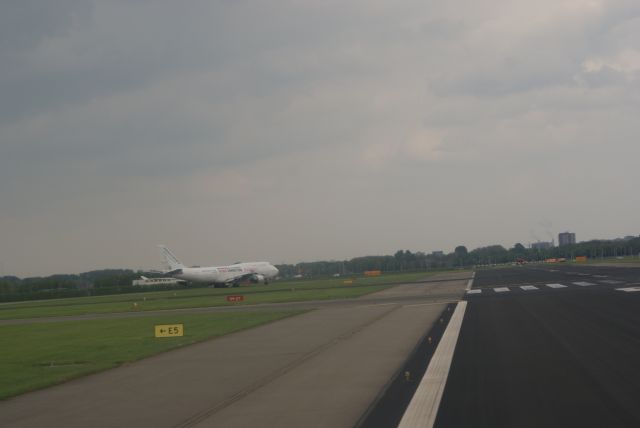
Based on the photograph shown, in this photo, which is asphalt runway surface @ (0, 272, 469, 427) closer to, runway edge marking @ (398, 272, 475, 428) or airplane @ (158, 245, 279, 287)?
runway edge marking @ (398, 272, 475, 428)

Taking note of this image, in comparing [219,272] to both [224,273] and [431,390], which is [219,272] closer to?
[224,273]

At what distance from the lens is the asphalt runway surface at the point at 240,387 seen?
45.4 feet

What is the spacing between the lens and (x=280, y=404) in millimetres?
14594

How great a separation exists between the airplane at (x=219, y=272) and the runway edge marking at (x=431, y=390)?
77459 millimetres

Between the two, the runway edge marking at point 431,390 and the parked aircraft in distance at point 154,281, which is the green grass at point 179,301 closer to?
the parked aircraft in distance at point 154,281

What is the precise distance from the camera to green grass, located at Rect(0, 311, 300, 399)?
2200cm

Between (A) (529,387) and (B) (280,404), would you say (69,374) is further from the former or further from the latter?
(A) (529,387)

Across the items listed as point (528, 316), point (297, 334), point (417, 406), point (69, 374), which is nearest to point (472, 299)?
point (528, 316)

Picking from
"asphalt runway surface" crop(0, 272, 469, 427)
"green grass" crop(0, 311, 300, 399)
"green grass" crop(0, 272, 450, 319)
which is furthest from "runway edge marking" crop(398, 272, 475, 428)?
"green grass" crop(0, 272, 450, 319)

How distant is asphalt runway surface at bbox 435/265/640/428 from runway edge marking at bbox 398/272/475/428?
202 millimetres

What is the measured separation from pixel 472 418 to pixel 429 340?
499 inches

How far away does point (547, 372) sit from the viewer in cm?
1656

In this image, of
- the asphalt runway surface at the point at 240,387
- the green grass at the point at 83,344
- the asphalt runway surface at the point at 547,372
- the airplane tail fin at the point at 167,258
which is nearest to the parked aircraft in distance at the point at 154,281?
the airplane tail fin at the point at 167,258

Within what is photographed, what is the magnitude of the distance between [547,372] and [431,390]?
354cm
